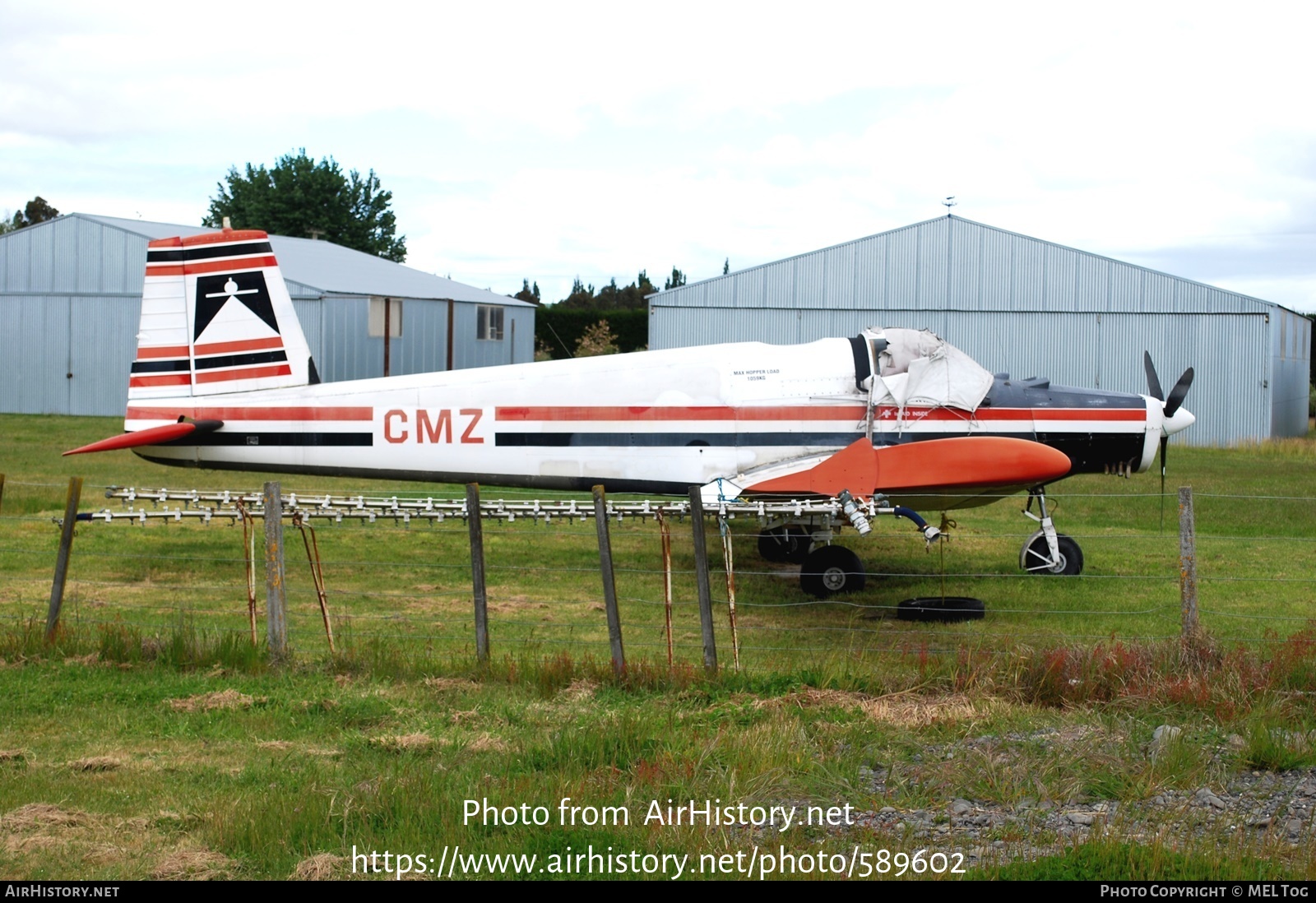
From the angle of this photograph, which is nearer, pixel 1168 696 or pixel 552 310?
pixel 1168 696

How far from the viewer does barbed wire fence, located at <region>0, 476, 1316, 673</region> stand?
775 cm

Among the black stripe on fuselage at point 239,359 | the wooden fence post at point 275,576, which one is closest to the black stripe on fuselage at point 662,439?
the black stripe on fuselage at point 239,359

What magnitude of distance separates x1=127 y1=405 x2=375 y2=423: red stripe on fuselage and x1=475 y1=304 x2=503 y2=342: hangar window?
26.4m

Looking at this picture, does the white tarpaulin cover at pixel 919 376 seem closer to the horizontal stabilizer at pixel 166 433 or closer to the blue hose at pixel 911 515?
the blue hose at pixel 911 515

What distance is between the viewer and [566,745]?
19.0ft

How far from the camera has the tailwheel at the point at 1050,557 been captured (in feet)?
38.4

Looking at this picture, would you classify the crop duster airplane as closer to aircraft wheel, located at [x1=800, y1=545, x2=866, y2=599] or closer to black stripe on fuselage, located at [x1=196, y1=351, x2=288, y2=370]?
black stripe on fuselage, located at [x1=196, y1=351, x2=288, y2=370]

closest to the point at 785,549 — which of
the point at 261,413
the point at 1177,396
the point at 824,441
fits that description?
the point at 824,441

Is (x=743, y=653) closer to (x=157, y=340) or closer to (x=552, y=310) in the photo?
(x=157, y=340)

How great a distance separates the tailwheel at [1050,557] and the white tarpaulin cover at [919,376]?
4.92 feet

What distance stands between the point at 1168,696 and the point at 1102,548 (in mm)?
7885

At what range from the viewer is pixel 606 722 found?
6188 mm
